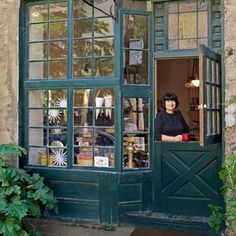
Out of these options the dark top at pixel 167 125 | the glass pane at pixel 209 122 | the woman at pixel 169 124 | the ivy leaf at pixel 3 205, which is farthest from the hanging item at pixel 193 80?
the ivy leaf at pixel 3 205

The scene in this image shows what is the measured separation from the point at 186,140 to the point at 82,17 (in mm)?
2487

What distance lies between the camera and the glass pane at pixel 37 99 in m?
7.34

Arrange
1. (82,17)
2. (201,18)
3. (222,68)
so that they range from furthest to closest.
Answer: (82,17) < (201,18) < (222,68)

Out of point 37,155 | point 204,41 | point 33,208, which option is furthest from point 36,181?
point 204,41

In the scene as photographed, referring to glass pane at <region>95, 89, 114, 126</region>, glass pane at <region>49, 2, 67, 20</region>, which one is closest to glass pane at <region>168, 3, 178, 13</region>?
glass pane at <region>95, 89, 114, 126</region>

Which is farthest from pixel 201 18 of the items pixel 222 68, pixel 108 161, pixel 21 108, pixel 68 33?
pixel 21 108

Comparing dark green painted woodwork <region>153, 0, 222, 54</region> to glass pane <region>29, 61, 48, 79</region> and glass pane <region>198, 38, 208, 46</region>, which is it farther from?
glass pane <region>29, 61, 48, 79</region>

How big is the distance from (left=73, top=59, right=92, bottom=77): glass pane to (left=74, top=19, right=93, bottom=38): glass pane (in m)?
0.40

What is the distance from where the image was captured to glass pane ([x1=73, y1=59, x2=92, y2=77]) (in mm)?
6996

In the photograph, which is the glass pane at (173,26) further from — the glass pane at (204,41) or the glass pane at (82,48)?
the glass pane at (82,48)

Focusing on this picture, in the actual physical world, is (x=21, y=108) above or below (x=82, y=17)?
below

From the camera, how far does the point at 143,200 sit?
6.73m

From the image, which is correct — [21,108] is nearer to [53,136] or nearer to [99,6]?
[53,136]

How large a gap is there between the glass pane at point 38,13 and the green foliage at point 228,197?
146 inches
